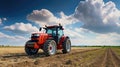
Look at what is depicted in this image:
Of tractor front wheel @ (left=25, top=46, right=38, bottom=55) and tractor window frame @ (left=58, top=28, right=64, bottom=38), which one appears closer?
tractor front wheel @ (left=25, top=46, right=38, bottom=55)

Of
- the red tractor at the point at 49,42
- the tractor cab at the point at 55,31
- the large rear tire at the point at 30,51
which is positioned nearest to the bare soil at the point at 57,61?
the red tractor at the point at 49,42

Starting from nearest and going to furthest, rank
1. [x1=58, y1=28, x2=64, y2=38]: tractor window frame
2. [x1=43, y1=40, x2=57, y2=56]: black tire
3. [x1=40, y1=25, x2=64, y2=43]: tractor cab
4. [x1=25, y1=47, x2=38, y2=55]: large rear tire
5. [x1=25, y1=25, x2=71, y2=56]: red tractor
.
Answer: [x1=43, y1=40, x2=57, y2=56]: black tire → [x1=25, y1=25, x2=71, y2=56]: red tractor → [x1=25, y1=47, x2=38, y2=55]: large rear tire → [x1=40, y1=25, x2=64, y2=43]: tractor cab → [x1=58, y1=28, x2=64, y2=38]: tractor window frame

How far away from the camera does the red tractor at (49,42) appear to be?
20375 millimetres

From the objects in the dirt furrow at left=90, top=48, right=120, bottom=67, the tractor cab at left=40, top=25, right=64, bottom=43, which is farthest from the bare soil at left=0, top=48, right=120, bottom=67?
the tractor cab at left=40, top=25, right=64, bottom=43

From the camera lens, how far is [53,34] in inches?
915

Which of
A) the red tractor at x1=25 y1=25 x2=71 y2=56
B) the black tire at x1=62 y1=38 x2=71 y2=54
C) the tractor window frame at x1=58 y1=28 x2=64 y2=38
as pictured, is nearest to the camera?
the red tractor at x1=25 y1=25 x2=71 y2=56

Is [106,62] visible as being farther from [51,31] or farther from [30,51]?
[30,51]

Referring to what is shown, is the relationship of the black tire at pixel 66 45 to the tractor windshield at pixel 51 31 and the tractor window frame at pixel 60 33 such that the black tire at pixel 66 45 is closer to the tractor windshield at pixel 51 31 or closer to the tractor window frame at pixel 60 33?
the tractor window frame at pixel 60 33

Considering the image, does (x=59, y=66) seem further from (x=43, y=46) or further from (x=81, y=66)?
(x=43, y=46)

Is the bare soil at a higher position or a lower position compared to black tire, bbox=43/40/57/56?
lower

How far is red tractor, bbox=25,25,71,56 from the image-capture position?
20.4m

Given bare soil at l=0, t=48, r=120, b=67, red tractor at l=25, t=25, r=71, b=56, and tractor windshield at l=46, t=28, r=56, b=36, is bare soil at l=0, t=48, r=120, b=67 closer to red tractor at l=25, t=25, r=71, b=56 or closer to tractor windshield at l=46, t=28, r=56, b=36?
red tractor at l=25, t=25, r=71, b=56

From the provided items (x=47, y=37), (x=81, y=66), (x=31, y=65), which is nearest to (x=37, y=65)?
(x=31, y=65)

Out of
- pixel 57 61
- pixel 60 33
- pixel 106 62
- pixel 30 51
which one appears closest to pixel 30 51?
pixel 30 51
